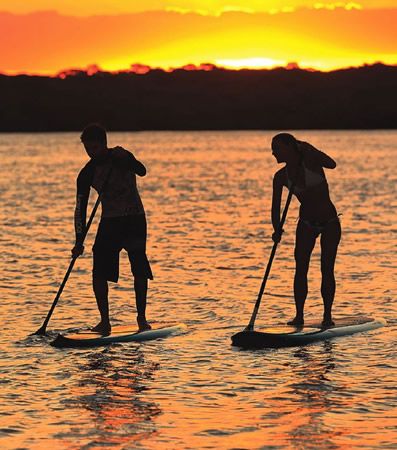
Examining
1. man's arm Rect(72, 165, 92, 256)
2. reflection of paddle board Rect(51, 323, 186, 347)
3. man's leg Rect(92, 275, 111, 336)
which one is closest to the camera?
reflection of paddle board Rect(51, 323, 186, 347)

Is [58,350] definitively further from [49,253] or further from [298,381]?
[49,253]

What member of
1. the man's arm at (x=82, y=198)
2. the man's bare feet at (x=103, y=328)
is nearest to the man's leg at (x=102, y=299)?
the man's bare feet at (x=103, y=328)

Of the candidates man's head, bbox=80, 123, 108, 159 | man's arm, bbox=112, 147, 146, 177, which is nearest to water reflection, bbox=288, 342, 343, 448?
man's arm, bbox=112, 147, 146, 177

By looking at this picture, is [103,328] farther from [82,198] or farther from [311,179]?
[311,179]

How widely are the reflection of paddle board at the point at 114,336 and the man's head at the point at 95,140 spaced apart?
1739 millimetres

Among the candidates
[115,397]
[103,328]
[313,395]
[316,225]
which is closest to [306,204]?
[316,225]

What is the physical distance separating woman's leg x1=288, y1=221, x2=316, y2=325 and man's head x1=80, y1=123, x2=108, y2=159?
209 cm

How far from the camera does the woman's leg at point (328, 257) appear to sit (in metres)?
12.9

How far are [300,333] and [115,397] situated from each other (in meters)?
2.86

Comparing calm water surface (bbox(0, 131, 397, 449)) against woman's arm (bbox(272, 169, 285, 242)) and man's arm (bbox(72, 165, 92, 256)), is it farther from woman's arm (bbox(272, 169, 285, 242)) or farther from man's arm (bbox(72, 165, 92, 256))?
woman's arm (bbox(272, 169, 285, 242))

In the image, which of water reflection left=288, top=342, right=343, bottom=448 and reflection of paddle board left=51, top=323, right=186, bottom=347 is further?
reflection of paddle board left=51, top=323, right=186, bottom=347

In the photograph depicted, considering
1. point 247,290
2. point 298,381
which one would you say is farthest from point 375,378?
point 247,290

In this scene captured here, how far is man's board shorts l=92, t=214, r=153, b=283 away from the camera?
495 inches

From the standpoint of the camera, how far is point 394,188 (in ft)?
165
